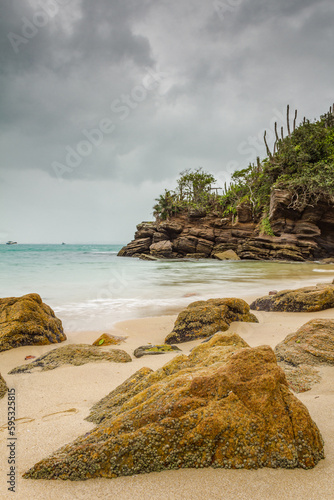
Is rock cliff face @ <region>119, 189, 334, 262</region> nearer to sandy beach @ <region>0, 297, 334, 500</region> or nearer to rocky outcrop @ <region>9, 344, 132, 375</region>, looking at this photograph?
rocky outcrop @ <region>9, 344, 132, 375</region>

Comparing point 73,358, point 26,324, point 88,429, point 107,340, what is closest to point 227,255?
point 107,340

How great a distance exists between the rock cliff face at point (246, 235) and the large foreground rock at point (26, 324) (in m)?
26.8

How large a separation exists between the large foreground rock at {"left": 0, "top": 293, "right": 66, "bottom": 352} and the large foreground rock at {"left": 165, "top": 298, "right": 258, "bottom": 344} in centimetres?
226

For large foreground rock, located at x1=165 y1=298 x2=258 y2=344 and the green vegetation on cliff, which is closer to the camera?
large foreground rock, located at x1=165 y1=298 x2=258 y2=344

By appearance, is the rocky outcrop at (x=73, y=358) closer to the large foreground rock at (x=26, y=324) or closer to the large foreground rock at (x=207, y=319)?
the large foreground rock at (x=26, y=324)

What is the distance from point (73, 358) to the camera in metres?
3.86

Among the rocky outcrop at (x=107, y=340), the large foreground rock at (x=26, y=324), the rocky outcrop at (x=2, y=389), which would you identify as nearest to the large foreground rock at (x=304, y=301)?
the rocky outcrop at (x=107, y=340)

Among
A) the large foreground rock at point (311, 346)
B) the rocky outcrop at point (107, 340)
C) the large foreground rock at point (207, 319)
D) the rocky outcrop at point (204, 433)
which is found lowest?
the rocky outcrop at point (107, 340)

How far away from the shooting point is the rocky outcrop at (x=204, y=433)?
4.75 feet

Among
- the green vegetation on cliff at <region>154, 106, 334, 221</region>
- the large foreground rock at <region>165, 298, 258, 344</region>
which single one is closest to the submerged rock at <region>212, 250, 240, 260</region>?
the green vegetation on cliff at <region>154, 106, 334, 221</region>

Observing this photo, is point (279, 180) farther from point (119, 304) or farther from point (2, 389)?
point (2, 389)

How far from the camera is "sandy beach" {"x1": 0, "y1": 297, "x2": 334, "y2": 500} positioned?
1.33 metres

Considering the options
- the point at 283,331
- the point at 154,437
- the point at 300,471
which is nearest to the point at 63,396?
the point at 154,437

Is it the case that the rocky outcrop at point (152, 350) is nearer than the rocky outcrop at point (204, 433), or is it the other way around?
the rocky outcrop at point (204, 433)
